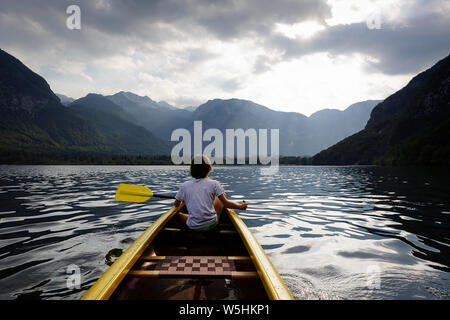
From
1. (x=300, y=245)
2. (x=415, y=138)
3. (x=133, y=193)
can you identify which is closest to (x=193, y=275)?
(x=300, y=245)

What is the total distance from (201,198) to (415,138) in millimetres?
143505

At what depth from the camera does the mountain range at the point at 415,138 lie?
8406 cm

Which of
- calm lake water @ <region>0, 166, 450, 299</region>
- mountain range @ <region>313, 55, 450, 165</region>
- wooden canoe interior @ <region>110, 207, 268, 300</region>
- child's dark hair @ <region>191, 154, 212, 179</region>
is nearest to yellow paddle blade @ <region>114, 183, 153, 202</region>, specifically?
calm lake water @ <region>0, 166, 450, 299</region>

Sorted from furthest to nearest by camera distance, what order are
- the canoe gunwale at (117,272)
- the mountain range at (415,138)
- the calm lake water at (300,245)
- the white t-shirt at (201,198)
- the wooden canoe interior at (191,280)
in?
the mountain range at (415,138), the white t-shirt at (201,198), the calm lake water at (300,245), the wooden canoe interior at (191,280), the canoe gunwale at (117,272)

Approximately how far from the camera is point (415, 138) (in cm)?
11462

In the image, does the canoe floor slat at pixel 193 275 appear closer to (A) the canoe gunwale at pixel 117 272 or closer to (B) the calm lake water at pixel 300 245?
(A) the canoe gunwale at pixel 117 272

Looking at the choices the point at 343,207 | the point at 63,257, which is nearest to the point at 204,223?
the point at 63,257

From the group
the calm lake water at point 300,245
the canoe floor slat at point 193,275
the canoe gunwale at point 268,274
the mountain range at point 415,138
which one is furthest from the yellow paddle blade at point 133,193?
the mountain range at point 415,138

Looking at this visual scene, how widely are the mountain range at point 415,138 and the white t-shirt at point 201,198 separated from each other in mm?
91278

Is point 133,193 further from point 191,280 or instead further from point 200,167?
point 191,280

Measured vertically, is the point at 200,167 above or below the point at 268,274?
above

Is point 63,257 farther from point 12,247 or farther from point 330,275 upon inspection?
point 330,275

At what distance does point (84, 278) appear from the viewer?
5.11 metres
